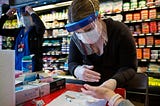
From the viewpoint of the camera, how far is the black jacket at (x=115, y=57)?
4.56 feet

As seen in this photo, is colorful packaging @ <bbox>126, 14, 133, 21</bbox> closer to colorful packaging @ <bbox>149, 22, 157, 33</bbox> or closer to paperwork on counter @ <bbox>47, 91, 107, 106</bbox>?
colorful packaging @ <bbox>149, 22, 157, 33</bbox>

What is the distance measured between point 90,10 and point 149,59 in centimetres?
339

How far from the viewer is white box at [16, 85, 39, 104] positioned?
3.62ft

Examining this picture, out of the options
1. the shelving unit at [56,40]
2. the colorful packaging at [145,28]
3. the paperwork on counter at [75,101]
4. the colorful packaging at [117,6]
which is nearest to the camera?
the paperwork on counter at [75,101]

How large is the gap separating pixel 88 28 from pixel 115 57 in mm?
376

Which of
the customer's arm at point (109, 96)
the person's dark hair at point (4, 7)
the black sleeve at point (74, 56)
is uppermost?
the person's dark hair at point (4, 7)

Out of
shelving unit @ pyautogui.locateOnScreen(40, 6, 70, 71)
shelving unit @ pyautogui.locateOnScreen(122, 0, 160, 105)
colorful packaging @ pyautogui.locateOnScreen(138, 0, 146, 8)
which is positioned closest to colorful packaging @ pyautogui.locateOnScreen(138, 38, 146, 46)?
shelving unit @ pyautogui.locateOnScreen(122, 0, 160, 105)

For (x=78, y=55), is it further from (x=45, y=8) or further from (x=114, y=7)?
(x=45, y=8)

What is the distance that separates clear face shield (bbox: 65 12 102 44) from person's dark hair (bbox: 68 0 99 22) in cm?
5

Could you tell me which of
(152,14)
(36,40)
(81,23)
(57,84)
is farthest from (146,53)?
(81,23)

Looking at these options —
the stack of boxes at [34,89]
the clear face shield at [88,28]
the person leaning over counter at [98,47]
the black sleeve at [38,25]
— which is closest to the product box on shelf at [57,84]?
the stack of boxes at [34,89]

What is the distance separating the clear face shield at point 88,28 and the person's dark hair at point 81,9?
54 millimetres

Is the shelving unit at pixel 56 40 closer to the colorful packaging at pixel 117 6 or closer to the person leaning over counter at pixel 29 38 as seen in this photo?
the colorful packaging at pixel 117 6

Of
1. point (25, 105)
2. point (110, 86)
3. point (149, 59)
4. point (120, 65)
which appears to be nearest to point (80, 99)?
point (110, 86)
